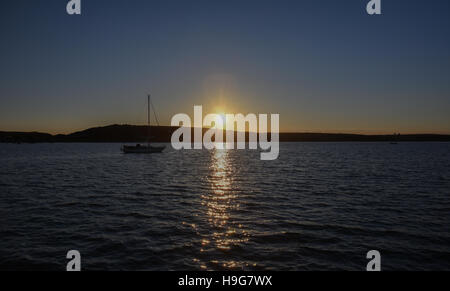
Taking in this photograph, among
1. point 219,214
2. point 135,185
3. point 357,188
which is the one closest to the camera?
point 219,214

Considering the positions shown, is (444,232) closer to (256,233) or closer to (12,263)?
(256,233)

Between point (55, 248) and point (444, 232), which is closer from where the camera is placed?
point (55, 248)

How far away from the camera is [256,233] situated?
13.9 m

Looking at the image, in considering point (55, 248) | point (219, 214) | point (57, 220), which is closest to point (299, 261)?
point (219, 214)
